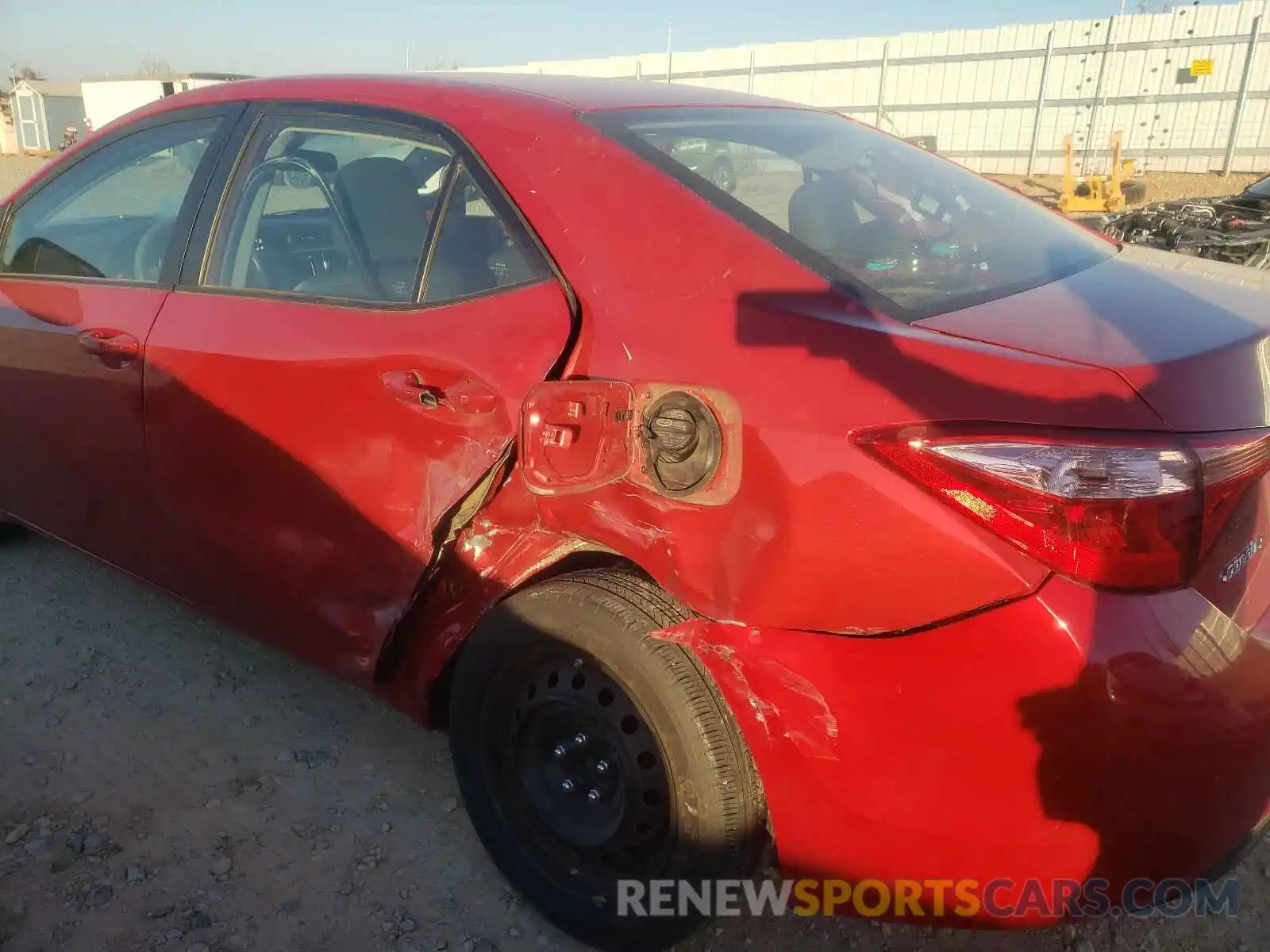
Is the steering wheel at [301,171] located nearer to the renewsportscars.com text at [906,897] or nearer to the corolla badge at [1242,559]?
the renewsportscars.com text at [906,897]

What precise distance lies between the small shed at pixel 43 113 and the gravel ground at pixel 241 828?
45.4 meters

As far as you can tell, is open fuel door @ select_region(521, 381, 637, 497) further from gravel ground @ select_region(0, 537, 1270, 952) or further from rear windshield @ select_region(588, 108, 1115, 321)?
gravel ground @ select_region(0, 537, 1270, 952)

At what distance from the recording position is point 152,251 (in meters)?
2.65

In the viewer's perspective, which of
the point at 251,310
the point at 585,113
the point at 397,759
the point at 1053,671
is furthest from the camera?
the point at 397,759

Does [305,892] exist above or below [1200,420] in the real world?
below

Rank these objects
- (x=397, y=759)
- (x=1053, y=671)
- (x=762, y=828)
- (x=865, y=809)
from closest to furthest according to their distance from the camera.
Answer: (x=1053, y=671), (x=865, y=809), (x=762, y=828), (x=397, y=759)

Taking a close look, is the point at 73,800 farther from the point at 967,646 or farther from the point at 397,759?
the point at 967,646

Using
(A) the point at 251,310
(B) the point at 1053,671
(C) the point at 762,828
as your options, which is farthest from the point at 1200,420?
(A) the point at 251,310

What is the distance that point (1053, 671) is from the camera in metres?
1.41

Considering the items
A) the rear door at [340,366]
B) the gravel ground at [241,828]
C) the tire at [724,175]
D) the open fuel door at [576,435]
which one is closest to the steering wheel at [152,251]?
the rear door at [340,366]

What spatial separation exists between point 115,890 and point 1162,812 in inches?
84.9

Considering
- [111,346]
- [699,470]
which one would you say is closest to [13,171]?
[111,346]

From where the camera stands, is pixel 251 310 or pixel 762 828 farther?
pixel 251 310

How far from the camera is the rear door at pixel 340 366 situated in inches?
76.6
